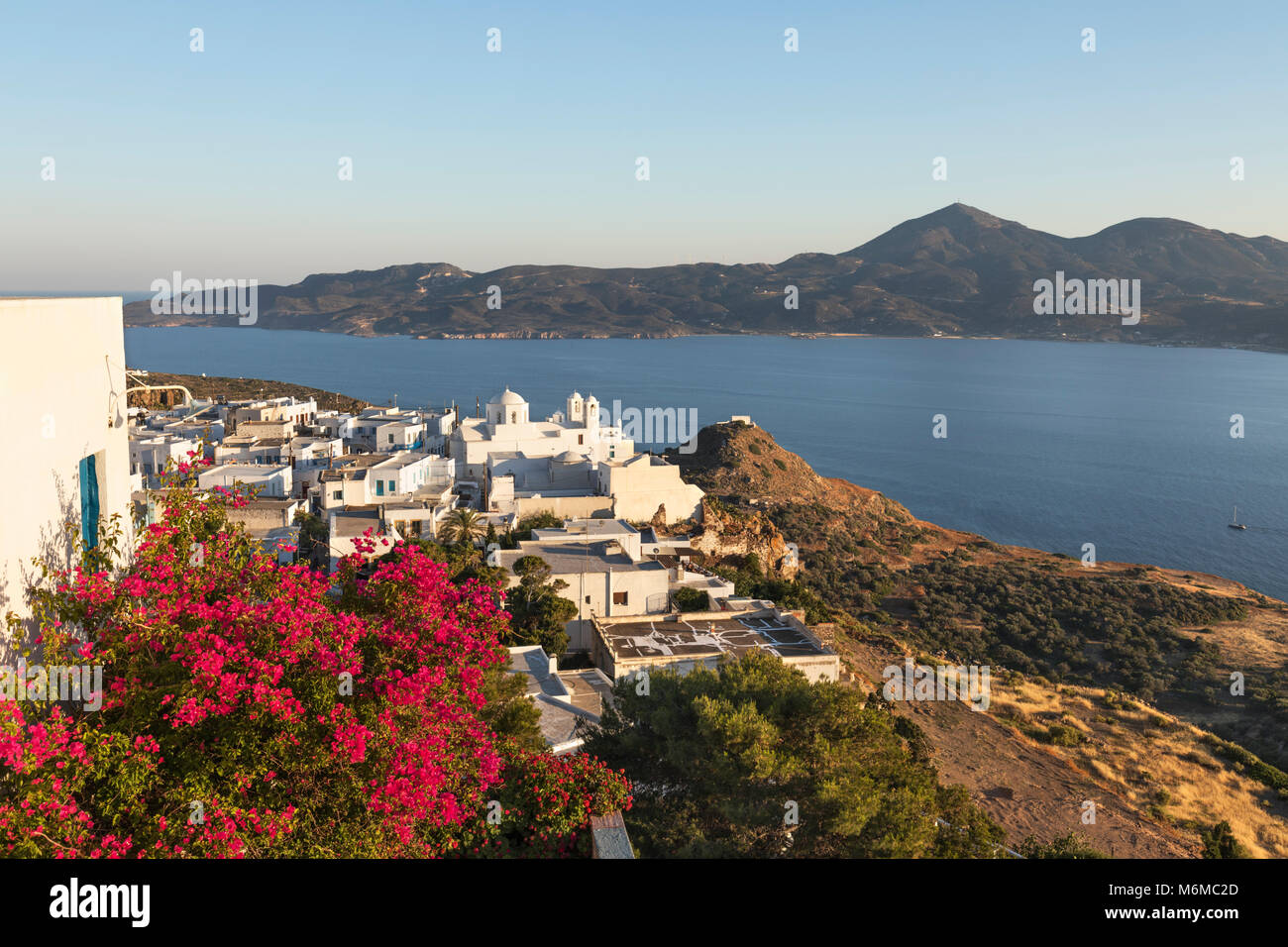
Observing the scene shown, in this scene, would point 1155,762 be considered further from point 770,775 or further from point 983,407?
point 983,407

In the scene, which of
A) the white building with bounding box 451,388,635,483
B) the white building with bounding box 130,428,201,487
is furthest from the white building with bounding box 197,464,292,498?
the white building with bounding box 451,388,635,483

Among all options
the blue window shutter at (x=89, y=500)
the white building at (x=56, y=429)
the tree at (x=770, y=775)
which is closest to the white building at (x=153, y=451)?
the tree at (x=770, y=775)

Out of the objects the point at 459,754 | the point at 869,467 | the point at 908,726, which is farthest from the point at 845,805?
the point at 869,467

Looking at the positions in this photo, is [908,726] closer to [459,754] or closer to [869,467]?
[459,754]

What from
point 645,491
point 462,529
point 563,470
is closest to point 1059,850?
point 462,529

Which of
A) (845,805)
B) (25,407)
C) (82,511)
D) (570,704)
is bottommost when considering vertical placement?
(570,704)

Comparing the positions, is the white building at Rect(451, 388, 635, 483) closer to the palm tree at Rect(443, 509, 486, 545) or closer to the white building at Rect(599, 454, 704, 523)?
the white building at Rect(599, 454, 704, 523)
